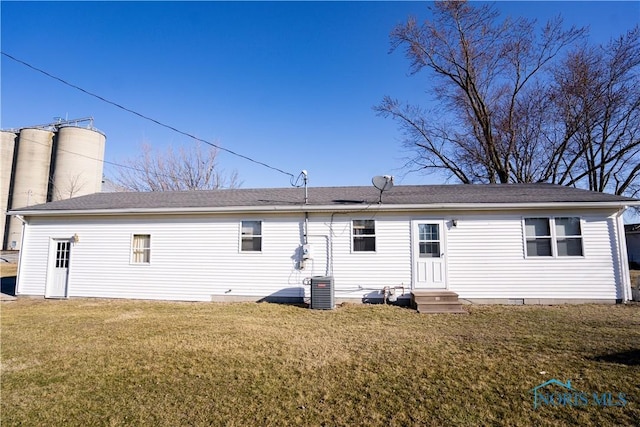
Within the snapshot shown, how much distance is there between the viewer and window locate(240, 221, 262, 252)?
382 inches

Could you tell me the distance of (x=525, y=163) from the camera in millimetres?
19922

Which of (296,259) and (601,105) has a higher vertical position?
(601,105)

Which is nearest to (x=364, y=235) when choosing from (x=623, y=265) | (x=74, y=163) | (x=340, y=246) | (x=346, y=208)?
(x=340, y=246)

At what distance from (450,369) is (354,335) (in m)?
2.06

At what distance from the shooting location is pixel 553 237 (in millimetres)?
8852

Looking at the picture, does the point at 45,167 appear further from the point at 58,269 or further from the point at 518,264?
the point at 518,264

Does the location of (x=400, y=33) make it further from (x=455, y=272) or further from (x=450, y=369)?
(x=450, y=369)

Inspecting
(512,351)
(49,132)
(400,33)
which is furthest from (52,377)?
(49,132)

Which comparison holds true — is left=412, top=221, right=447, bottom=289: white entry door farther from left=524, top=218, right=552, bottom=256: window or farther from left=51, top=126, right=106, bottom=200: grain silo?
left=51, top=126, right=106, bottom=200: grain silo

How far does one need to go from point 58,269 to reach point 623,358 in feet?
47.5

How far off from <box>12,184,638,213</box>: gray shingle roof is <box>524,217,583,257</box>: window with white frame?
0.65 metres

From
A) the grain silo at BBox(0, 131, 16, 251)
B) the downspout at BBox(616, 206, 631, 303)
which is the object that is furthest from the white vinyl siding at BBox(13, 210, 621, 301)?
the grain silo at BBox(0, 131, 16, 251)

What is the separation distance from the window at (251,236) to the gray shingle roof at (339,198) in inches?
25.4

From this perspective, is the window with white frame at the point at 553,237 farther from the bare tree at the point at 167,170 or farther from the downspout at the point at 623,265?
the bare tree at the point at 167,170
